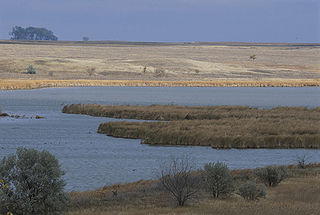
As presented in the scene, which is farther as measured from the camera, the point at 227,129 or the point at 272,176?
the point at 227,129

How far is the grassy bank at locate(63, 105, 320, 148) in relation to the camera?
35.4 meters

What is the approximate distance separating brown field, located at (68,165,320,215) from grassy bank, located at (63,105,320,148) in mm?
15422

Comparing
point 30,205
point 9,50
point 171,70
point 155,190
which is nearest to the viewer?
point 30,205

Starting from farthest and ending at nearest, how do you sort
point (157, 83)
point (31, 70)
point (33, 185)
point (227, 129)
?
1. point (31, 70)
2. point (157, 83)
3. point (227, 129)
4. point (33, 185)

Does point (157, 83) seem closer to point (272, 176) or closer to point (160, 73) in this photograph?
point (160, 73)

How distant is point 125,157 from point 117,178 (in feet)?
20.7

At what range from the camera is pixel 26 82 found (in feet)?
324

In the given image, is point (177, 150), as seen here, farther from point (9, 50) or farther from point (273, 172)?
point (9, 50)

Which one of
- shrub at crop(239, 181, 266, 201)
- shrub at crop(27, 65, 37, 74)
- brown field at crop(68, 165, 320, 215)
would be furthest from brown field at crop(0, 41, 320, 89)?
shrub at crop(239, 181, 266, 201)

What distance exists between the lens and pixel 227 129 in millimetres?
38438

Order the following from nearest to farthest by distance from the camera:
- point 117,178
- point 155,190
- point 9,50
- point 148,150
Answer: point 155,190 → point 117,178 → point 148,150 → point 9,50

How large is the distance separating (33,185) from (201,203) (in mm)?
4484

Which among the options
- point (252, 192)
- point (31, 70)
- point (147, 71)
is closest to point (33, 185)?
point (252, 192)

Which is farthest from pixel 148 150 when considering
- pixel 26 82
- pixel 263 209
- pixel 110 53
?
pixel 110 53
